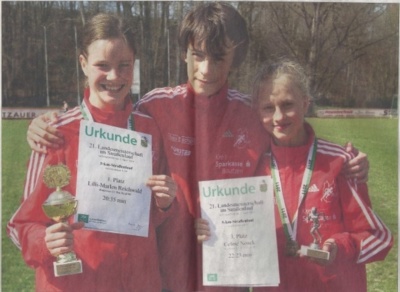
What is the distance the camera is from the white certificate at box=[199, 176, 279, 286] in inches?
77.4

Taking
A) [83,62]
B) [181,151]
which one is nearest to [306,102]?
[181,151]

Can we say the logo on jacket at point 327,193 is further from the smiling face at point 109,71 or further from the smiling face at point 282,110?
the smiling face at point 109,71

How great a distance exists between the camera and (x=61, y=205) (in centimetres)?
189

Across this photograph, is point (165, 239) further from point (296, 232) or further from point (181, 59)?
point (181, 59)

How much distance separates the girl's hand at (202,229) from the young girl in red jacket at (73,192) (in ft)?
0.33

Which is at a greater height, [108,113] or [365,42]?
[365,42]

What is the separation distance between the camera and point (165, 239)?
1969 mm

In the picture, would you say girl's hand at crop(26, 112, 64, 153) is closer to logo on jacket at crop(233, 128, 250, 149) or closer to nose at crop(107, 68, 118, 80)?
nose at crop(107, 68, 118, 80)

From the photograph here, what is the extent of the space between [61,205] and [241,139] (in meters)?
0.54

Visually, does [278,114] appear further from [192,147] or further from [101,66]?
[101,66]

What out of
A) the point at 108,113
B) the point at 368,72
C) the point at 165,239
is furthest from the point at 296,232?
the point at 108,113

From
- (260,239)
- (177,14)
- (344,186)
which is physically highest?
(177,14)

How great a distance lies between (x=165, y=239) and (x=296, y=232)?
379mm

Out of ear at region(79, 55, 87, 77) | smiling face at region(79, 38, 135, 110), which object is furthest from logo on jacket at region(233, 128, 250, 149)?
ear at region(79, 55, 87, 77)
